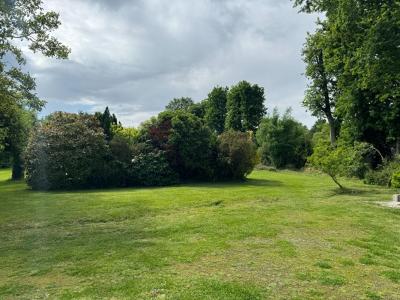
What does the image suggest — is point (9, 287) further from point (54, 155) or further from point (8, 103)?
point (54, 155)

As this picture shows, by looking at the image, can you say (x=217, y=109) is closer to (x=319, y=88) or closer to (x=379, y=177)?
(x=319, y=88)

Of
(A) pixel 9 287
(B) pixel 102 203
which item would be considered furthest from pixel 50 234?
(B) pixel 102 203

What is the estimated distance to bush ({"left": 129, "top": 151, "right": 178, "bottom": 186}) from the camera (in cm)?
2172

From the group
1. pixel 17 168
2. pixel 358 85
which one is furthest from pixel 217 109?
pixel 358 85

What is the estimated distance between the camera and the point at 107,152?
21094mm

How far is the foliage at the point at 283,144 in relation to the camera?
137ft

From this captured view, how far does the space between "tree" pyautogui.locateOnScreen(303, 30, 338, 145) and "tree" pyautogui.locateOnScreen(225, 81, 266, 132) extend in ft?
62.1

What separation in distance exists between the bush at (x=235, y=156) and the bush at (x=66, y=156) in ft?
23.6

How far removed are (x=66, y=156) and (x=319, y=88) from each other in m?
21.9

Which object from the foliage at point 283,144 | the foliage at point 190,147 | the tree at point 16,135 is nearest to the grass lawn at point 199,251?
Answer: the foliage at point 190,147

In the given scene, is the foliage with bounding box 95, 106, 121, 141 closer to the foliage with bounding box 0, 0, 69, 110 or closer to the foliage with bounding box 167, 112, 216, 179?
the foliage with bounding box 167, 112, 216, 179

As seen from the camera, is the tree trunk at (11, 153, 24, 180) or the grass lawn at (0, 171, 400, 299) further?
the tree trunk at (11, 153, 24, 180)

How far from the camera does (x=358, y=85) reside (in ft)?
65.5

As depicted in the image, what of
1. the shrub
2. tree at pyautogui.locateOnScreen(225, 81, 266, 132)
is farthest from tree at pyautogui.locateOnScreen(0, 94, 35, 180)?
tree at pyautogui.locateOnScreen(225, 81, 266, 132)
